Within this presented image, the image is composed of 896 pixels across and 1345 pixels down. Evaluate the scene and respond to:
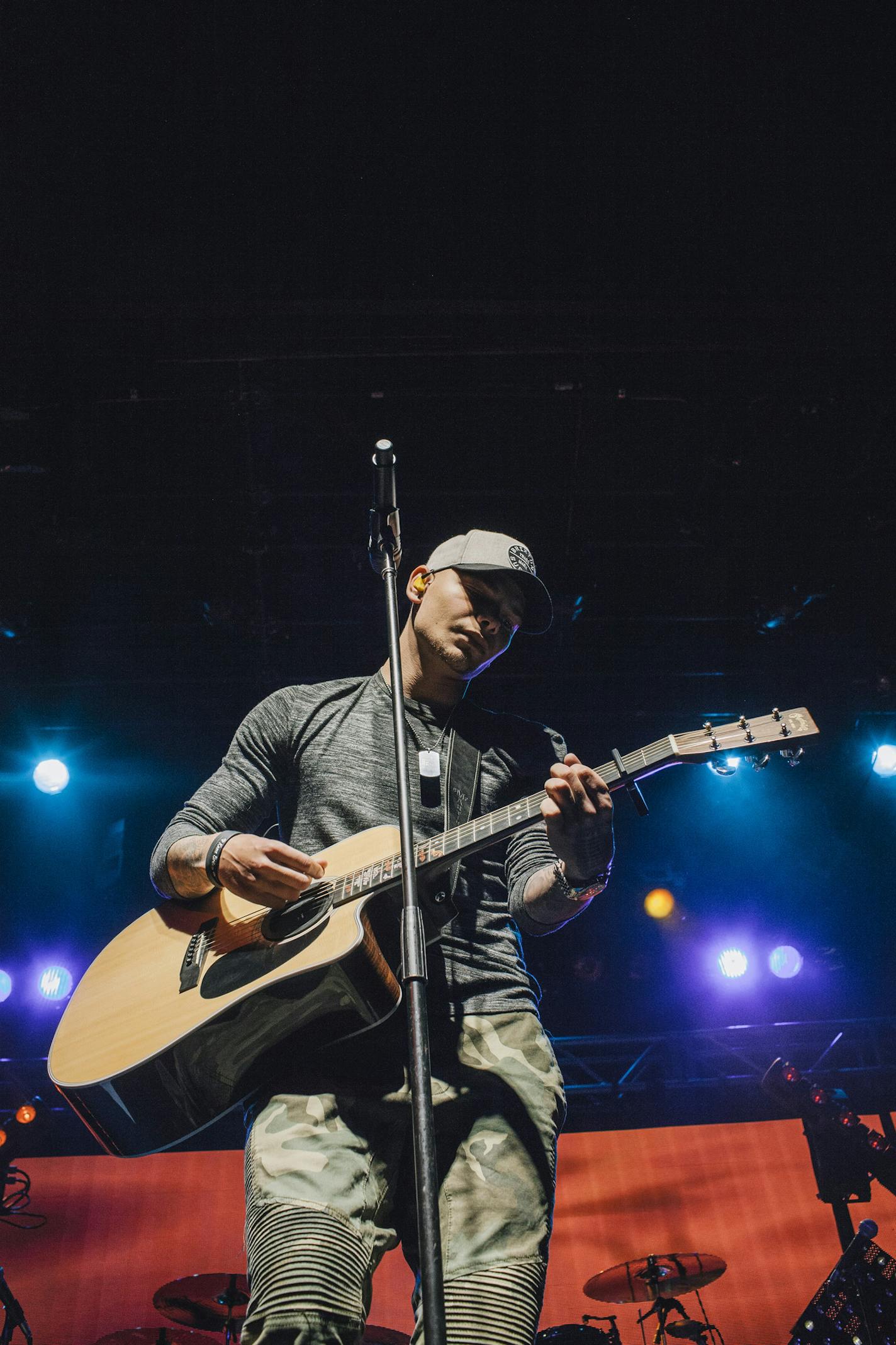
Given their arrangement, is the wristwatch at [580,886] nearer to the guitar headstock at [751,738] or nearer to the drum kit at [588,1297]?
the guitar headstock at [751,738]

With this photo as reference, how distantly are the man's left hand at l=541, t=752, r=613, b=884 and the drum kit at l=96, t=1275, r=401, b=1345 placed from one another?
4.75 m

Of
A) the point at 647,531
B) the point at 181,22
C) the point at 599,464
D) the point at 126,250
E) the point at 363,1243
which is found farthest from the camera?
the point at 647,531

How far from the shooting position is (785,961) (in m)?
8.20

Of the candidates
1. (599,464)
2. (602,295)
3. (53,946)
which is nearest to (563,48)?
(602,295)

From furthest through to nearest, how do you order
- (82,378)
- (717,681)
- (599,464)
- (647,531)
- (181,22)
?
(717,681) → (647,531) → (599,464) → (82,378) → (181,22)

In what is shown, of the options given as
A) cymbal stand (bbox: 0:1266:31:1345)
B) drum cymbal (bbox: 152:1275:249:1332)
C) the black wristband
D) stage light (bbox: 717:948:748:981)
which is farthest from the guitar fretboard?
stage light (bbox: 717:948:748:981)

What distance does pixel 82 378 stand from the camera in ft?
17.8

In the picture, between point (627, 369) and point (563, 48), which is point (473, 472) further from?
point (563, 48)

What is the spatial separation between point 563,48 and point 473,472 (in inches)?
105

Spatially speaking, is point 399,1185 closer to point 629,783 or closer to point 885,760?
point 629,783

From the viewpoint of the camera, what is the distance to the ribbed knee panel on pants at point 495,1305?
1.68 metres

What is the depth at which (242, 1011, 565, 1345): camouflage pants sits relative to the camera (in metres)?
1.66

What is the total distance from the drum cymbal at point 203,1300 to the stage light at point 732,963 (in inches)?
191

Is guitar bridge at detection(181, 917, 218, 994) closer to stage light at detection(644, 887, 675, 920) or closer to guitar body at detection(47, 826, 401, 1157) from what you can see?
guitar body at detection(47, 826, 401, 1157)
